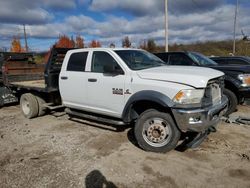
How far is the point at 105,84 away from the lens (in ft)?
17.1

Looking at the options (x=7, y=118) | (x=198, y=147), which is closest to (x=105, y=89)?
(x=198, y=147)

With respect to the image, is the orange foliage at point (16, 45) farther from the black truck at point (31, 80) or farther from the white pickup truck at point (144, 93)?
the white pickup truck at point (144, 93)

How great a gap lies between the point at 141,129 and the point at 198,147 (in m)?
1.21

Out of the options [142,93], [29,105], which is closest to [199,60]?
[142,93]

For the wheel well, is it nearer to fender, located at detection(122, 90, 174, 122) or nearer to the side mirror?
fender, located at detection(122, 90, 174, 122)

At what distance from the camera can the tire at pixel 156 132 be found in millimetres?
4355

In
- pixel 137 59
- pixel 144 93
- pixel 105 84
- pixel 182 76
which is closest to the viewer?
pixel 182 76

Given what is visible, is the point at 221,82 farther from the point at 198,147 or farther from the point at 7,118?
the point at 7,118

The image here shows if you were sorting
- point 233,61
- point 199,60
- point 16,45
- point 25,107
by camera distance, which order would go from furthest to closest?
point 16,45 < point 233,61 < point 199,60 < point 25,107

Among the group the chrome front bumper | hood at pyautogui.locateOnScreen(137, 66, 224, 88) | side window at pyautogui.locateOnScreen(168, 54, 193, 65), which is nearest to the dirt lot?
the chrome front bumper

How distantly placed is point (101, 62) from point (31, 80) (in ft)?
14.9

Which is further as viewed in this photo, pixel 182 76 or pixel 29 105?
pixel 29 105

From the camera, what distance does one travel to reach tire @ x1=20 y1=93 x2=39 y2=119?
7.16m

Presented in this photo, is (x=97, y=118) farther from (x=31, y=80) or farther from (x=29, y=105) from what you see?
(x=31, y=80)
